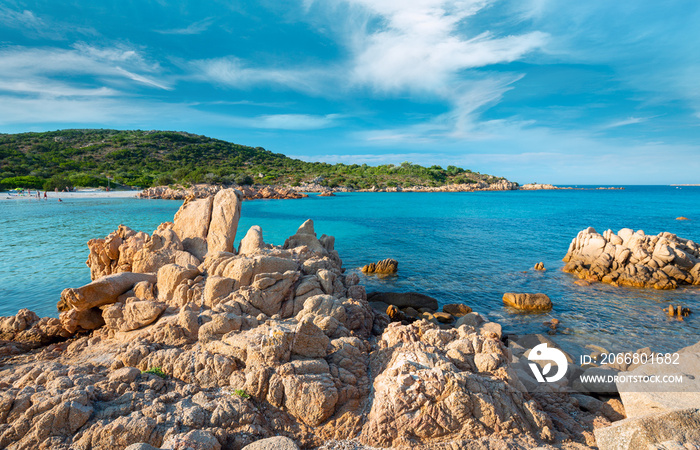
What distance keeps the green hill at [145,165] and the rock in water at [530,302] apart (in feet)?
327

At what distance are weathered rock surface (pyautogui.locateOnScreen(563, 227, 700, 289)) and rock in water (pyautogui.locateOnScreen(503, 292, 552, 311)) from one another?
326 inches

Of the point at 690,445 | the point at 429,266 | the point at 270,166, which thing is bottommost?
the point at 429,266

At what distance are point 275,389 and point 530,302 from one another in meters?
16.7

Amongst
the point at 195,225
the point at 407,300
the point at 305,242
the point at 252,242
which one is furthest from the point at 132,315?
the point at 407,300

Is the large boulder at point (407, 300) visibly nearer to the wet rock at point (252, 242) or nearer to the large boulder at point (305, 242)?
the large boulder at point (305, 242)

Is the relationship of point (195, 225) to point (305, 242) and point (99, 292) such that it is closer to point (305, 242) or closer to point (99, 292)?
point (99, 292)

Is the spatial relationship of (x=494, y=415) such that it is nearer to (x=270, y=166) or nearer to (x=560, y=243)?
(x=560, y=243)

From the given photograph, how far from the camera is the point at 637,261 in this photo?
2425 cm

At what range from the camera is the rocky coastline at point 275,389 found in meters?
6.16

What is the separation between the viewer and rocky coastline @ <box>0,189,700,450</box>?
6156 mm

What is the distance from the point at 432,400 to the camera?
6918 millimetres

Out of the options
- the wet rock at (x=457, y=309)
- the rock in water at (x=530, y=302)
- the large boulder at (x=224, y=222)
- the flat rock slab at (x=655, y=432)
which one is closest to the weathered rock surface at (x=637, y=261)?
the rock in water at (x=530, y=302)

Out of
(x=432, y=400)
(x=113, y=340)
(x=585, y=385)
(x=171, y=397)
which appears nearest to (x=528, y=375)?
(x=585, y=385)

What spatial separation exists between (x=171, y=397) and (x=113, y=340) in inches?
248
